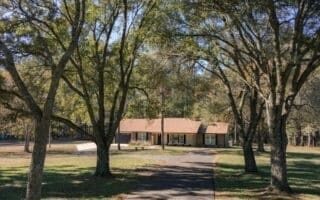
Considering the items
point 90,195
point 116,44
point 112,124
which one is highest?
point 116,44

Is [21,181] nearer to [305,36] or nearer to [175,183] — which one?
[175,183]

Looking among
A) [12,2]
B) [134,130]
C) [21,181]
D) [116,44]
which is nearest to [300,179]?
[116,44]

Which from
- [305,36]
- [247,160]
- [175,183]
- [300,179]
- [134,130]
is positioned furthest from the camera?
[134,130]

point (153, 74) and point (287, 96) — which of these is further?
point (153, 74)

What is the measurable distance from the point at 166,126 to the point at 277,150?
196 feet

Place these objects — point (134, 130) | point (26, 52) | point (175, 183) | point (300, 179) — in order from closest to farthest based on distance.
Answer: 1. point (26, 52)
2. point (175, 183)
3. point (300, 179)
4. point (134, 130)

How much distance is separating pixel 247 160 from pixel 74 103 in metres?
10.9

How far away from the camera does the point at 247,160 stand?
29.9m

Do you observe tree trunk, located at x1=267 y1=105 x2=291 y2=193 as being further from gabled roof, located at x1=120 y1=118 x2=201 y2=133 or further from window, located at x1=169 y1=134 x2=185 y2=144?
window, located at x1=169 y1=134 x2=185 y2=144

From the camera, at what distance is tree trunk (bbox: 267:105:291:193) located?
1973 centimetres

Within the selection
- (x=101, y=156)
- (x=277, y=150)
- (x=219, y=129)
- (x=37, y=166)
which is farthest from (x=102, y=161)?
(x=219, y=129)

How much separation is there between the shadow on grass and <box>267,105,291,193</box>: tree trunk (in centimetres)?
603

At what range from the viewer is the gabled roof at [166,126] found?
78.1 meters

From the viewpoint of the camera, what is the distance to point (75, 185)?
74.6ft
